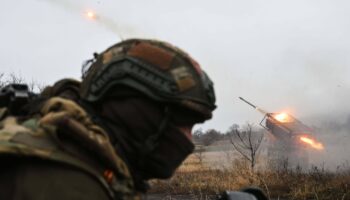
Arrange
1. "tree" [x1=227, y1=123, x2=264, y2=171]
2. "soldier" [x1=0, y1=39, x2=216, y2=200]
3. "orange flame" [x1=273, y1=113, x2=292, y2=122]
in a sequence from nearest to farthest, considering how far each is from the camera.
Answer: "soldier" [x1=0, y1=39, x2=216, y2=200], "tree" [x1=227, y1=123, x2=264, y2=171], "orange flame" [x1=273, y1=113, x2=292, y2=122]

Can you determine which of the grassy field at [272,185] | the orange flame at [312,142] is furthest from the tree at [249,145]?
the orange flame at [312,142]

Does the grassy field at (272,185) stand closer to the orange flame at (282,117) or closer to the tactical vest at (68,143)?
the orange flame at (282,117)

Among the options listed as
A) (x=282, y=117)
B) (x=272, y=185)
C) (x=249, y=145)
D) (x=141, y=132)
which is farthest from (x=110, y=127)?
(x=282, y=117)

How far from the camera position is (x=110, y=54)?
1.87 m

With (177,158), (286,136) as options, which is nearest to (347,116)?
(286,136)

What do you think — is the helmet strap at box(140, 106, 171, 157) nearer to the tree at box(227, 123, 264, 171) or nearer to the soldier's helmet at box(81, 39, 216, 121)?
the soldier's helmet at box(81, 39, 216, 121)

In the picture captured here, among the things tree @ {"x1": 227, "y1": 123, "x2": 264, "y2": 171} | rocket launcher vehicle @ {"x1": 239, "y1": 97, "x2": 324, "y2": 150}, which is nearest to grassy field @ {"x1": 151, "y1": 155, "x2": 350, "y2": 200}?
tree @ {"x1": 227, "y1": 123, "x2": 264, "y2": 171}

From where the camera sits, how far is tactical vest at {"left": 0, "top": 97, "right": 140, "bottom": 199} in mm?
1526

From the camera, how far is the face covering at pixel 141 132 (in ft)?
5.80

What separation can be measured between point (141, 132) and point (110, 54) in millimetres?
312

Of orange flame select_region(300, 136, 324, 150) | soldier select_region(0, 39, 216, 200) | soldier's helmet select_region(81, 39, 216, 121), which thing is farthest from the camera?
orange flame select_region(300, 136, 324, 150)

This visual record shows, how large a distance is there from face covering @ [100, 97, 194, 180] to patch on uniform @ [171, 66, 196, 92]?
0.34 feet

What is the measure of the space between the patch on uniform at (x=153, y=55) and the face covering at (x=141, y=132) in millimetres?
133

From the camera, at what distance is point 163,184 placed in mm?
17281
